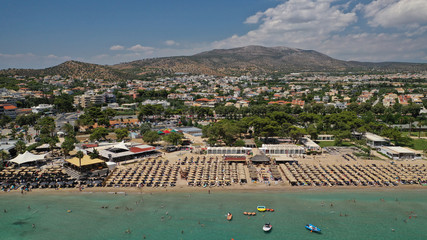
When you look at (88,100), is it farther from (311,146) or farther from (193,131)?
(311,146)

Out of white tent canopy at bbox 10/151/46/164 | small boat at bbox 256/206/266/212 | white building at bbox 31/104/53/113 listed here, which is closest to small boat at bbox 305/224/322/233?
small boat at bbox 256/206/266/212

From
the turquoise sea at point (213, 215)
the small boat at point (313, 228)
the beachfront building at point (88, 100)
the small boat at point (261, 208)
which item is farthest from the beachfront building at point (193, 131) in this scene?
the beachfront building at point (88, 100)

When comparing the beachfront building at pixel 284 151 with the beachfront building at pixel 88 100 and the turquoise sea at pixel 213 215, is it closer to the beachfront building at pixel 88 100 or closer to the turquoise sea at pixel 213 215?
the turquoise sea at pixel 213 215

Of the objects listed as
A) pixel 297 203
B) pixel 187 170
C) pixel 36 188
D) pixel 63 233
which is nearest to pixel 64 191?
pixel 36 188

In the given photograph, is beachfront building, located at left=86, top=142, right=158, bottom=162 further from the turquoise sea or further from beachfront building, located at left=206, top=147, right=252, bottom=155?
the turquoise sea

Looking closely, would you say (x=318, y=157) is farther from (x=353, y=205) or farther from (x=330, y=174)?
(x=353, y=205)

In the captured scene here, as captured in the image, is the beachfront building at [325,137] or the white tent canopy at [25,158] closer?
the white tent canopy at [25,158]
